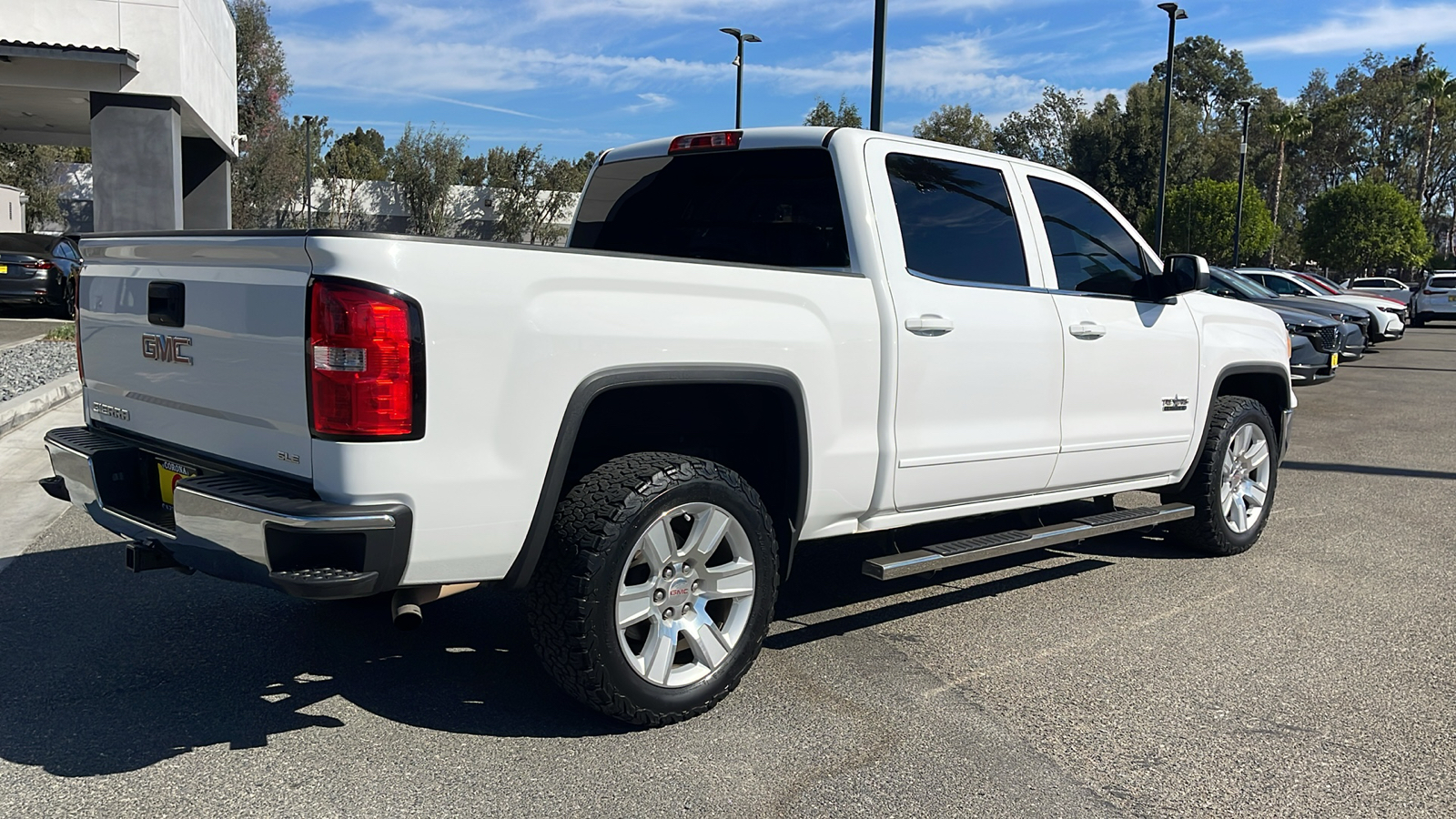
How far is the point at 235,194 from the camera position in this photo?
38844mm

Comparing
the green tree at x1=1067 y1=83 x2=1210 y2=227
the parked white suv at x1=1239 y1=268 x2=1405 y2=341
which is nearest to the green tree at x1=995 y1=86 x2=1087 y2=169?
the green tree at x1=1067 y1=83 x2=1210 y2=227

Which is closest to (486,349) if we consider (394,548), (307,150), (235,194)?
(394,548)

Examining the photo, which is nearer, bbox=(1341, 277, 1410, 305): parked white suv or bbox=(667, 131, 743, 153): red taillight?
bbox=(667, 131, 743, 153): red taillight

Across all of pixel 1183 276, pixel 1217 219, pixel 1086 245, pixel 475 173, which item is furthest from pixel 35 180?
pixel 1217 219

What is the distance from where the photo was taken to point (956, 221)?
467 centimetres

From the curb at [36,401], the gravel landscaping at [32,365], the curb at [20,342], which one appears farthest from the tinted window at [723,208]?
the curb at [20,342]

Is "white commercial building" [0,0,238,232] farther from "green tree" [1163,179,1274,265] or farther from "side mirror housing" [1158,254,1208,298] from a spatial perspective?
"green tree" [1163,179,1274,265]

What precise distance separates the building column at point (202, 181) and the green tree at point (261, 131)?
17998 mm

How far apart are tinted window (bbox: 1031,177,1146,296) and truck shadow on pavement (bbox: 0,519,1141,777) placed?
1.50 meters

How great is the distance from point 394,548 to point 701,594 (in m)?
1.10

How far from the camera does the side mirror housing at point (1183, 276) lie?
5289 millimetres

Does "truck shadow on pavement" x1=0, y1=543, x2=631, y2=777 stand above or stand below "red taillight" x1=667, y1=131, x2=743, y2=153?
below

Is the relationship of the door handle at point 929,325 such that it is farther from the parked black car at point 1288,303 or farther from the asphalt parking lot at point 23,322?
the asphalt parking lot at point 23,322

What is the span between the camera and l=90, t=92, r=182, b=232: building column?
15.8 meters
